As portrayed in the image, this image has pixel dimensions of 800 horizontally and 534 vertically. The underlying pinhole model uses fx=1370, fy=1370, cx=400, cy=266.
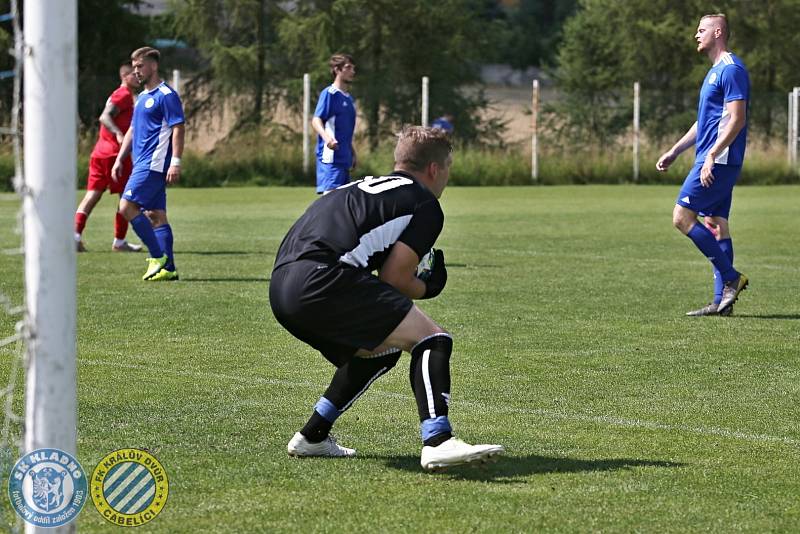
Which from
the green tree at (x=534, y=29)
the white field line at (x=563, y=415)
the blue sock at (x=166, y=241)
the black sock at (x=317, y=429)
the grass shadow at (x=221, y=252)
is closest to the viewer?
the black sock at (x=317, y=429)

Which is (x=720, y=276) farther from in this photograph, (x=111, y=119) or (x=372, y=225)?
(x=111, y=119)

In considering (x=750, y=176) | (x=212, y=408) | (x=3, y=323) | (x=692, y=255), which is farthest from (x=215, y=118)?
(x=212, y=408)

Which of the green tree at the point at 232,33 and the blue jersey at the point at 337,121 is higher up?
the green tree at the point at 232,33

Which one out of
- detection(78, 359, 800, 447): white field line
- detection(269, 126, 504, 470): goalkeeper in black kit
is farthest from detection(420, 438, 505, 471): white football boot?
detection(78, 359, 800, 447): white field line

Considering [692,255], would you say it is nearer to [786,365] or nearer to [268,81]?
[786,365]

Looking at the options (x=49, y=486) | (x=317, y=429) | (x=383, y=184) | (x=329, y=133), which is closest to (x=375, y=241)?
(x=383, y=184)

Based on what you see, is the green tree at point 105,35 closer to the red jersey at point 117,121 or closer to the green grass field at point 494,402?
the red jersey at point 117,121

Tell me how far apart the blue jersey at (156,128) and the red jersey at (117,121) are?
231 centimetres

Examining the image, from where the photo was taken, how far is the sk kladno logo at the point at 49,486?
3.71 m

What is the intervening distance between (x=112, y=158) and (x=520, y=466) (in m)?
10.6

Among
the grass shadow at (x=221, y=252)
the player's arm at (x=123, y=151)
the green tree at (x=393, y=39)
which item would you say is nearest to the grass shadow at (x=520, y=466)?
the player's arm at (x=123, y=151)

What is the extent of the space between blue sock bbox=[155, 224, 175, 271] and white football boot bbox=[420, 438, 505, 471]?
7.35 meters

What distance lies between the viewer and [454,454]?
5.03 meters

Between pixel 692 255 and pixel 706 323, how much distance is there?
5.52 meters
